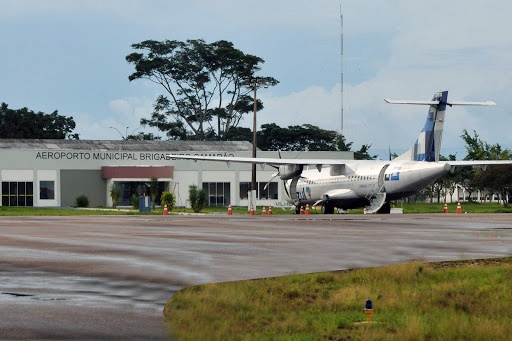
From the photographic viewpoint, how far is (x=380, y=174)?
175ft

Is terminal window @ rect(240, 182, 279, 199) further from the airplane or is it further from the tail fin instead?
the tail fin

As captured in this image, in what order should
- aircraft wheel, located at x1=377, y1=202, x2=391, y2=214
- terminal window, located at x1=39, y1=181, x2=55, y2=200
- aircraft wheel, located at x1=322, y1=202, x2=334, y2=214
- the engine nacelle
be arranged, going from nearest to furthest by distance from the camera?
1. aircraft wheel, located at x1=377, y1=202, x2=391, y2=214
2. aircraft wheel, located at x1=322, y1=202, x2=334, y2=214
3. the engine nacelle
4. terminal window, located at x1=39, y1=181, x2=55, y2=200

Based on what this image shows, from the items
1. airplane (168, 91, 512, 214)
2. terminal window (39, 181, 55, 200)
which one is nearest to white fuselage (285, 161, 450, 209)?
airplane (168, 91, 512, 214)

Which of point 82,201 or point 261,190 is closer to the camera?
point 82,201

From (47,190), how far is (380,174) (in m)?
45.3

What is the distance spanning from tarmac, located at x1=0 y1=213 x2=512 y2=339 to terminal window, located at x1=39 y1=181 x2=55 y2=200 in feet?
200

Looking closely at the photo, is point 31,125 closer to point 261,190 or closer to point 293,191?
point 261,190

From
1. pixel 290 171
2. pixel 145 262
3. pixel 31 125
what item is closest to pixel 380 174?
pixel 290 171

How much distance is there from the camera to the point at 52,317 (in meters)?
10.4

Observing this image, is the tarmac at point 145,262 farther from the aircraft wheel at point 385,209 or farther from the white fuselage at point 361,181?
the aircraft wheel at point 385,209

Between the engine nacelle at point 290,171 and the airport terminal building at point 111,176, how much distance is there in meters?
29.9

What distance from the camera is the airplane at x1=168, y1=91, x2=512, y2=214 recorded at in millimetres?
51250

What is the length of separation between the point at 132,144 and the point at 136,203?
30.9m

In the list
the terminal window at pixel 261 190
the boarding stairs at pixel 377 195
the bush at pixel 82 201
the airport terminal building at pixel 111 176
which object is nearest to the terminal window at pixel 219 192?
the airport terminal building at pixel 111 176
